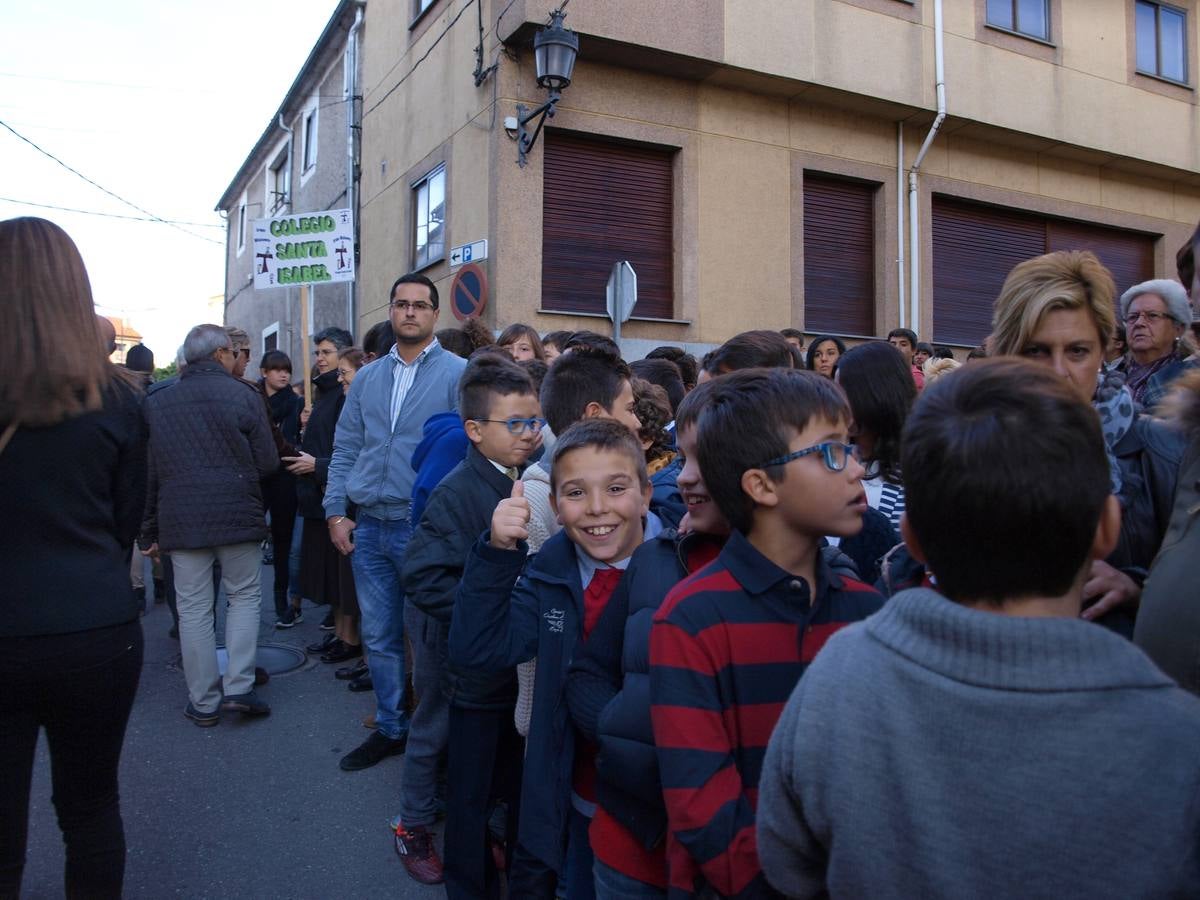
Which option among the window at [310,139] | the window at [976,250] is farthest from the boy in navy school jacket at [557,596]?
the window at [310,139]

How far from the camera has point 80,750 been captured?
2.31 meters

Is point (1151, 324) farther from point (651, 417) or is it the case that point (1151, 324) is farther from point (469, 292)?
point (469, 292)

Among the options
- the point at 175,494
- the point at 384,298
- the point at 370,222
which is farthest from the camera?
the point at 370,222

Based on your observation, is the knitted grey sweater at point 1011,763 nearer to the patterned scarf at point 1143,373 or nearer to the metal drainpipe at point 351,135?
the patterned scarf at point 1143,373

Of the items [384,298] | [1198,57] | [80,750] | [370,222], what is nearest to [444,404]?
[80,750]

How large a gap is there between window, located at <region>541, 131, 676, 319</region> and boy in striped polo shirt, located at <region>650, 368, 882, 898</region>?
8224mm

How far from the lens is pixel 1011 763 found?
982 mm

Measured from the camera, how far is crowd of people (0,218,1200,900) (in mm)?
996

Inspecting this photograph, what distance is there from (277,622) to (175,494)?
260 cm

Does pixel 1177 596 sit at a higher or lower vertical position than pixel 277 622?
higher

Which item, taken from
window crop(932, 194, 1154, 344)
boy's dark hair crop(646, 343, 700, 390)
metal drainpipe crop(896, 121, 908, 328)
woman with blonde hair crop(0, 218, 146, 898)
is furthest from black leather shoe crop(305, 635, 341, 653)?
window crop(932, 194, 1154, 344)

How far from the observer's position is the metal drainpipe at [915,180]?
1123cm

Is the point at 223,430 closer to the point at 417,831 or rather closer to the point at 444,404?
the point at 444,404

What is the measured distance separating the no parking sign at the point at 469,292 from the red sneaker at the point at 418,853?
584 centimetres
